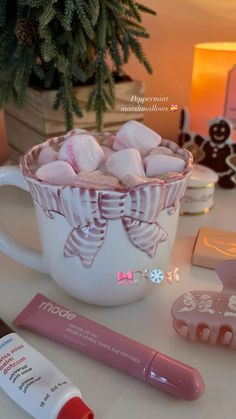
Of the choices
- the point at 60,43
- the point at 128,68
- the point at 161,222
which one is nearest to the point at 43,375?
the point at 161,222

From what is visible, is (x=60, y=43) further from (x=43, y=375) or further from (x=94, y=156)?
(x=43, y=375)

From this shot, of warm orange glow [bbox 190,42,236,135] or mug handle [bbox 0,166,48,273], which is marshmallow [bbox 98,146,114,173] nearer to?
mug handle [bbox 0,166,48,273]

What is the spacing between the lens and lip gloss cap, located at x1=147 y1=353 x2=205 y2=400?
264mm

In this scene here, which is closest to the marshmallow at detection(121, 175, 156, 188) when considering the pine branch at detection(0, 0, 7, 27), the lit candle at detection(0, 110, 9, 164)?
the pine branch at detection(0, 0, 7, 27)

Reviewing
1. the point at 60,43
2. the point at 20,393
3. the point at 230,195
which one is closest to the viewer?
the point at 20,393

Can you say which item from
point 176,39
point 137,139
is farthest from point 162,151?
point 176,39

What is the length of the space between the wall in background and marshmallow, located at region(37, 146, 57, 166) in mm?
285

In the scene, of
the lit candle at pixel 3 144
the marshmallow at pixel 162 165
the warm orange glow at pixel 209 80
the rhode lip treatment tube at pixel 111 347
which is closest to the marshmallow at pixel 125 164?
the marshmallow at pixel 162 165

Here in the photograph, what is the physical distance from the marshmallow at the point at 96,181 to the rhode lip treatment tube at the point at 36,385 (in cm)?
11

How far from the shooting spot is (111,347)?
293 mm

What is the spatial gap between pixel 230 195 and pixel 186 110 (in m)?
0.12

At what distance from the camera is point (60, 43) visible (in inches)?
17.7

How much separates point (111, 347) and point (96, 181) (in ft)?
0.37

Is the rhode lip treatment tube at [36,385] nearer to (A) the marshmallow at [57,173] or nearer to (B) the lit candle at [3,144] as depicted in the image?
(A) the marshmallow at [57,173]
